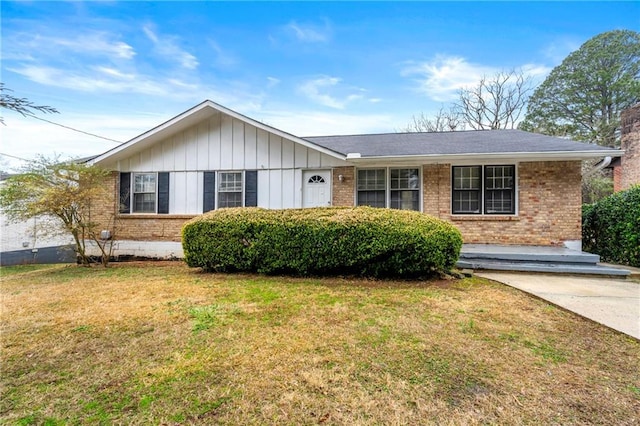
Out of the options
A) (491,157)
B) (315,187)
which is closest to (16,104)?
(315,187)

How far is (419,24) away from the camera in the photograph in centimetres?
1051

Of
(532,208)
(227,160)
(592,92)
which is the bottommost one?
(532,208)

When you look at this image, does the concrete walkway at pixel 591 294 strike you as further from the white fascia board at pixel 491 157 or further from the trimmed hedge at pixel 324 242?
the white fascia board at pixel 491 157

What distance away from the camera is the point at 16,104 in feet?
7.48

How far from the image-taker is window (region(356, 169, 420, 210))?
30.9ft

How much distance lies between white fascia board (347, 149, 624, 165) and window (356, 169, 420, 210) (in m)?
0.45

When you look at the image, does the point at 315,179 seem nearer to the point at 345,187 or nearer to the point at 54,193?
the point at 345,187

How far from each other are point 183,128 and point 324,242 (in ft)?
21.6

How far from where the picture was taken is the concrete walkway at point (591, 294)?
4.03 metres

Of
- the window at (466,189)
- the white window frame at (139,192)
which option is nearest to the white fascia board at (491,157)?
the window at (466,189)

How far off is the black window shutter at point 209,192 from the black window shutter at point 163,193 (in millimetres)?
1327

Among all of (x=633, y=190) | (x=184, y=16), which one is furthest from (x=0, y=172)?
(x=633, y=190)

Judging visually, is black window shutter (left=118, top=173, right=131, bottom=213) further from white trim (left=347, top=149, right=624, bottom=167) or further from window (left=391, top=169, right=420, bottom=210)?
window (left=391, top=169, right=420, bottom=210)

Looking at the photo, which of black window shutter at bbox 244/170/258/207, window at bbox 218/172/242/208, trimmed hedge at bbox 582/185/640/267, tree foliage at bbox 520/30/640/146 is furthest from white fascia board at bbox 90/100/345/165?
tree foliage at bbox 520/30/640/146
